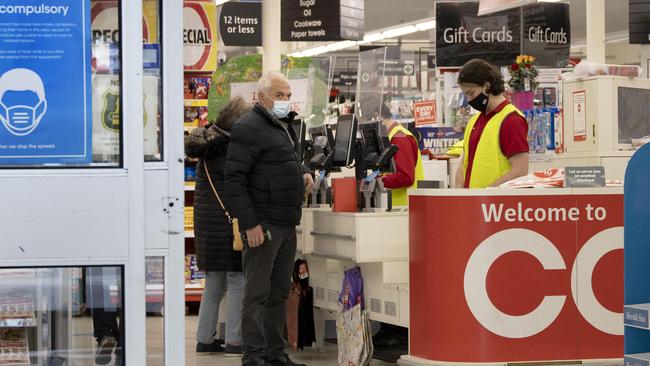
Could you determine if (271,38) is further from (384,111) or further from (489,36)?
(384,111)

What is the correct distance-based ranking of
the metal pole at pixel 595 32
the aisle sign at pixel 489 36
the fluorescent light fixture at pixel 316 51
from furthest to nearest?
the fluorescent light fixture at pixel 316 51 → the metal pole at pixel 595 32 → the aisle sign at pixel 489 36

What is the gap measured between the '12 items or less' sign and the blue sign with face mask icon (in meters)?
9.51

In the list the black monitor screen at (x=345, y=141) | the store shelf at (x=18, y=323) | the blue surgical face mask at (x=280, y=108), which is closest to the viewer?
the store shelf at (x=18, y=323)

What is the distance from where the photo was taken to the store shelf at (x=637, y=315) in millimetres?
3061

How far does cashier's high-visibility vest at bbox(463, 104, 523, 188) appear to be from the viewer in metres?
5.74

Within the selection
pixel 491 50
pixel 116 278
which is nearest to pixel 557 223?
pixel 116 278

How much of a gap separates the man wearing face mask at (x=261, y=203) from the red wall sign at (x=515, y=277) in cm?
75

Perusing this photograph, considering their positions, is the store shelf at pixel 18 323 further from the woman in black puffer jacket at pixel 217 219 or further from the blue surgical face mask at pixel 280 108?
the woman in black puffer jacket at pixel 217 219

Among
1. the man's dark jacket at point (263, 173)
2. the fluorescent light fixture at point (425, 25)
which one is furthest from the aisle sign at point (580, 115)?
the fluorescent light fixture at point (425, 25)

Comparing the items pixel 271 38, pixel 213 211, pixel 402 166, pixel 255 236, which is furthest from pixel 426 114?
pixel 255 236

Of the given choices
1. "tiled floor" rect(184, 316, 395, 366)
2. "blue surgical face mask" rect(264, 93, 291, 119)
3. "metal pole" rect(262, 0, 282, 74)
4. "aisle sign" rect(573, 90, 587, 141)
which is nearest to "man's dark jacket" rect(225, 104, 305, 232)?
"blue surgical face mask" rect(264, 93, 291, 119)

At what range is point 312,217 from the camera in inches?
267

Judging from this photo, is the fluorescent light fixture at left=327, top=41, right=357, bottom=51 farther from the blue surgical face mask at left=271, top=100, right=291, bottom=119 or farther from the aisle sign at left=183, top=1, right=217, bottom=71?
the blue surgical face mask at left=271, top=100, right=291, bottom=119

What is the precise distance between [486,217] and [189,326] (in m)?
4.10
